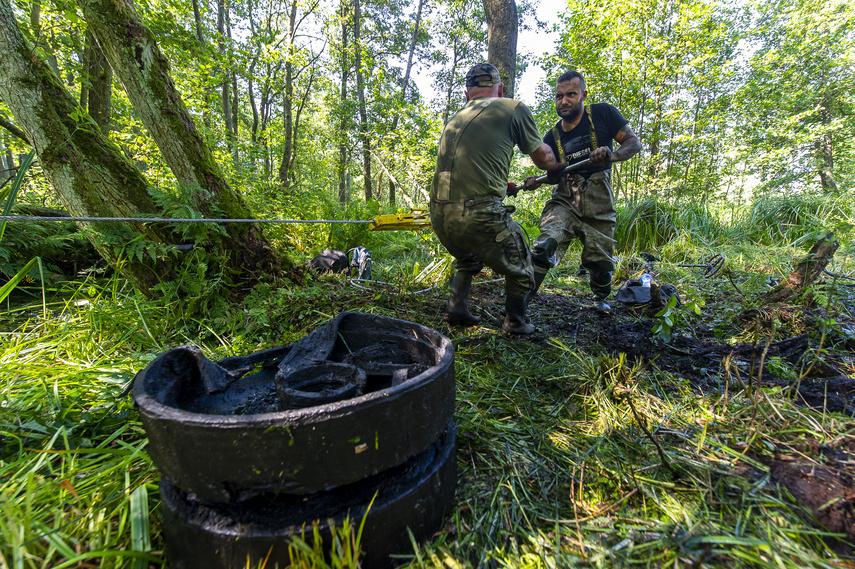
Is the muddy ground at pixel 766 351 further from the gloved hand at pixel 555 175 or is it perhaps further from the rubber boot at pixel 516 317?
the gloved hand at pixel 555 175

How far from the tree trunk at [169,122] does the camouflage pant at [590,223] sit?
2.96 metres

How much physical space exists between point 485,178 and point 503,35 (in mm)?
3175

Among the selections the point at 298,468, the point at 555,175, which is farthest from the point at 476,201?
the point at 298,468

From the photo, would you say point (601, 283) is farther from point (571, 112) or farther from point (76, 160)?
point (76, 160)

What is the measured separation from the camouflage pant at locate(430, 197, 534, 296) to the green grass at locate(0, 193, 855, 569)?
1.88 feet

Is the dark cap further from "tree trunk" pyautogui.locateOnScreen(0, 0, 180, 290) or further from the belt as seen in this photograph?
"tree trunk" pyautogui.locateOnScreen(0, 0, 180, 290)

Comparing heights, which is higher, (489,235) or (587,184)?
(587,184)

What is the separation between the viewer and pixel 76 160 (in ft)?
8.30

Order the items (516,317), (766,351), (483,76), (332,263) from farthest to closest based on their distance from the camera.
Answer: (332,263) < (516,317) < (483,76) < (766,351)

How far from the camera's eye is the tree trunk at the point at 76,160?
2363 mm

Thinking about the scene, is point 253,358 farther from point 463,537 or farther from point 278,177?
point 278,177

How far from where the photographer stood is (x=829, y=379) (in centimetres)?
174

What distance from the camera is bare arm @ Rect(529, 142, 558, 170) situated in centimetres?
270

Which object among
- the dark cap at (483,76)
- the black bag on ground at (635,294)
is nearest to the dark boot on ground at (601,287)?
the black bag on ground at (635,294)
